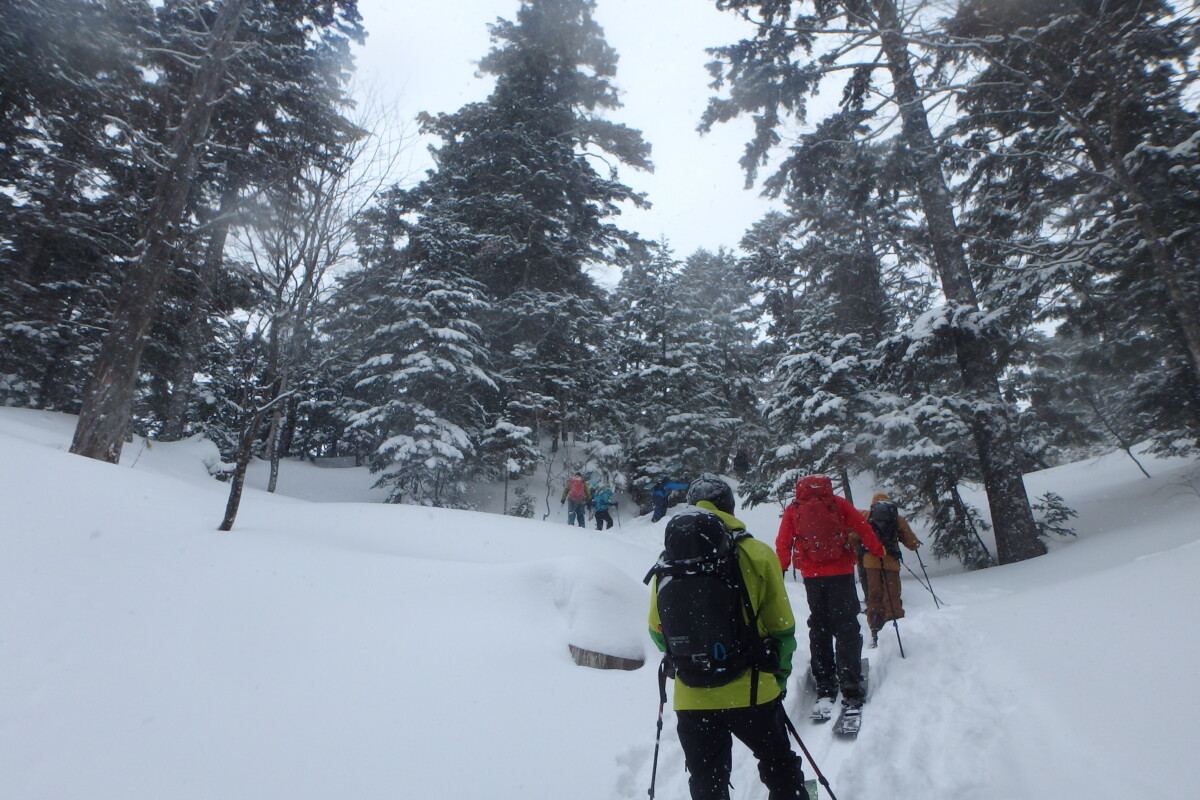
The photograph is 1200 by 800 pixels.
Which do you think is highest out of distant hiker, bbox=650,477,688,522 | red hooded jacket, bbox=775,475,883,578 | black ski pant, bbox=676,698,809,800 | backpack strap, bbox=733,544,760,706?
distant hiker, bbox=650,477,688,522

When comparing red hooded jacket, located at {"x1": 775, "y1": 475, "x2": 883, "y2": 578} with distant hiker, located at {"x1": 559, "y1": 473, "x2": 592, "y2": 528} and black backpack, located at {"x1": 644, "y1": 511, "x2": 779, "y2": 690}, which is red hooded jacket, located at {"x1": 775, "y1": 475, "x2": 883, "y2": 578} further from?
distant hiker, located at {"x1": 559, "y1": 473, "x2": 592, "y2": 528}

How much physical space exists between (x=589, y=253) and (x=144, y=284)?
14874 mm

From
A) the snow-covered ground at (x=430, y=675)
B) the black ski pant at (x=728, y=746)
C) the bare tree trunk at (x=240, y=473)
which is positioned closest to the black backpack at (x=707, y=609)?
the black ski pant at (x=728, y=746)

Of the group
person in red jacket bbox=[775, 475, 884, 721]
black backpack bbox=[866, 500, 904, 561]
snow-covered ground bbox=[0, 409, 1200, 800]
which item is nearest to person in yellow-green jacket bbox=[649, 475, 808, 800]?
snow-covered ground bbox=[0, 409, 1200, 800]

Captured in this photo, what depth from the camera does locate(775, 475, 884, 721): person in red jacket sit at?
196 inches

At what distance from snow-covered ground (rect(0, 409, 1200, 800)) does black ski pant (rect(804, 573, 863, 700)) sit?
33cm

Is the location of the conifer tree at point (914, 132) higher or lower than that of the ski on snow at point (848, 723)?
higher

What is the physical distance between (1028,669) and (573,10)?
2743 centimetres

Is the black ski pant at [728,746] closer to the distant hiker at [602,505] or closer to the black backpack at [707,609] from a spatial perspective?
the black backpack at [707,609]

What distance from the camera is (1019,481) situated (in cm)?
992

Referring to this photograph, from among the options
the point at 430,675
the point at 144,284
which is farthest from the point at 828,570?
the point at 144,284

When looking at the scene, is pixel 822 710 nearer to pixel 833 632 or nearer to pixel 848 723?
pixel 848 723

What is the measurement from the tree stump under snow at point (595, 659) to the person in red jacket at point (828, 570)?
1814 millimetres

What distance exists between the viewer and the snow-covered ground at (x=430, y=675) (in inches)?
123
